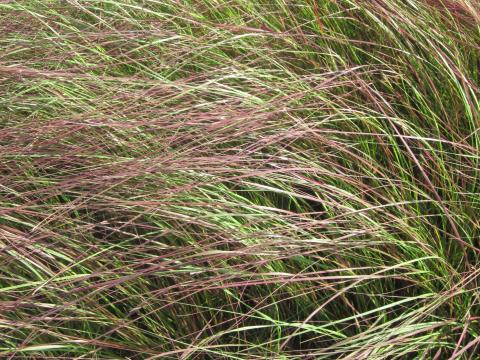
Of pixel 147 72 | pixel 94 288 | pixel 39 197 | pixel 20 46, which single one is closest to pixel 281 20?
pixel 147 72

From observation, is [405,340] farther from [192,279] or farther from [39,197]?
[39,197]

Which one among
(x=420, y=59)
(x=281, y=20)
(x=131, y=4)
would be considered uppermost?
(x=420, y=59)

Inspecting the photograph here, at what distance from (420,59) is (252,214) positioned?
0.58 metres

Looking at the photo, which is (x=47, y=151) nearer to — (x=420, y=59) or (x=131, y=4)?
(x=131, y=4)

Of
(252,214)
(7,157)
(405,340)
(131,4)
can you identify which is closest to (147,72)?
(131,4)

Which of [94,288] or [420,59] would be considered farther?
[420,59]

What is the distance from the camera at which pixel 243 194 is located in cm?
149

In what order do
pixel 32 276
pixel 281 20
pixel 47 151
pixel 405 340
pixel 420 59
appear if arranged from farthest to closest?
pixel 281 20
pixel 420 59
pixel 47 151
pixel 32 276
pixel 405 340

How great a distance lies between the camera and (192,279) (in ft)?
4.20

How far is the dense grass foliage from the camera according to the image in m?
1.25

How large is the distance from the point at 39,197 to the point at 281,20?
0.68m

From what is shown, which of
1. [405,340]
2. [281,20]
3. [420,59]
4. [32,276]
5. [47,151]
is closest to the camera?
[405,340]

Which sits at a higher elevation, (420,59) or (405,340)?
(420,59)

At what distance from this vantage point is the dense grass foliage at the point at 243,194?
125 cm
